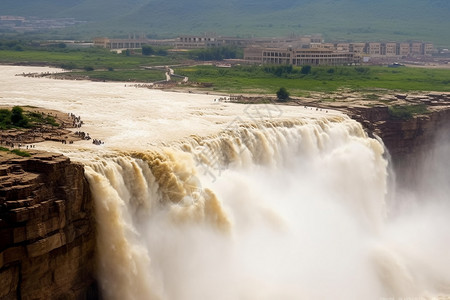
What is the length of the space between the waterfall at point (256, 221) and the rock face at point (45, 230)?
843mm

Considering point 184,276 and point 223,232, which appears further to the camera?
point 223,232

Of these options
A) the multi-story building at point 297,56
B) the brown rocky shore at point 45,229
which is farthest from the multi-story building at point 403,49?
the brown rocky shore at point 45,229

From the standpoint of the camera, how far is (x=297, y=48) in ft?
359

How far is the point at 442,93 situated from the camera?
69.3 metres

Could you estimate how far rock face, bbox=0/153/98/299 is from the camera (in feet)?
78.6

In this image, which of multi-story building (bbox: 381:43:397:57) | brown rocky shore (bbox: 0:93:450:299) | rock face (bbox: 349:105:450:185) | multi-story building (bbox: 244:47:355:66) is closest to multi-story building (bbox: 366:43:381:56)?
multi-story building (bbox: 381:43:397:57)

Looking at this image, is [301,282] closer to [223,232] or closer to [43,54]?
[223,232]

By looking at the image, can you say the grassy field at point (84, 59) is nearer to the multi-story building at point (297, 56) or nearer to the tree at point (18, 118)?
the multi-story building at point (297, 56)

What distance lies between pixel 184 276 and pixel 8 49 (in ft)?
271

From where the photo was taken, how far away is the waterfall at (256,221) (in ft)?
95.4

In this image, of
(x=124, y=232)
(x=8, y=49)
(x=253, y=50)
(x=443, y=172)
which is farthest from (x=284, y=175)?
(x=8, y=49)

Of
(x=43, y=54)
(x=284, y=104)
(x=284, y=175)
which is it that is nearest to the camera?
(x=284, y=175)

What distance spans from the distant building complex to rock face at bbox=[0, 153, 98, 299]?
73203 mm

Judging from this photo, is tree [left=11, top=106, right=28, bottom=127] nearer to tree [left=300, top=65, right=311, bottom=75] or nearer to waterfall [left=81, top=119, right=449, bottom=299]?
waterfall [left=81, top=119, right=449, bottom=299]
